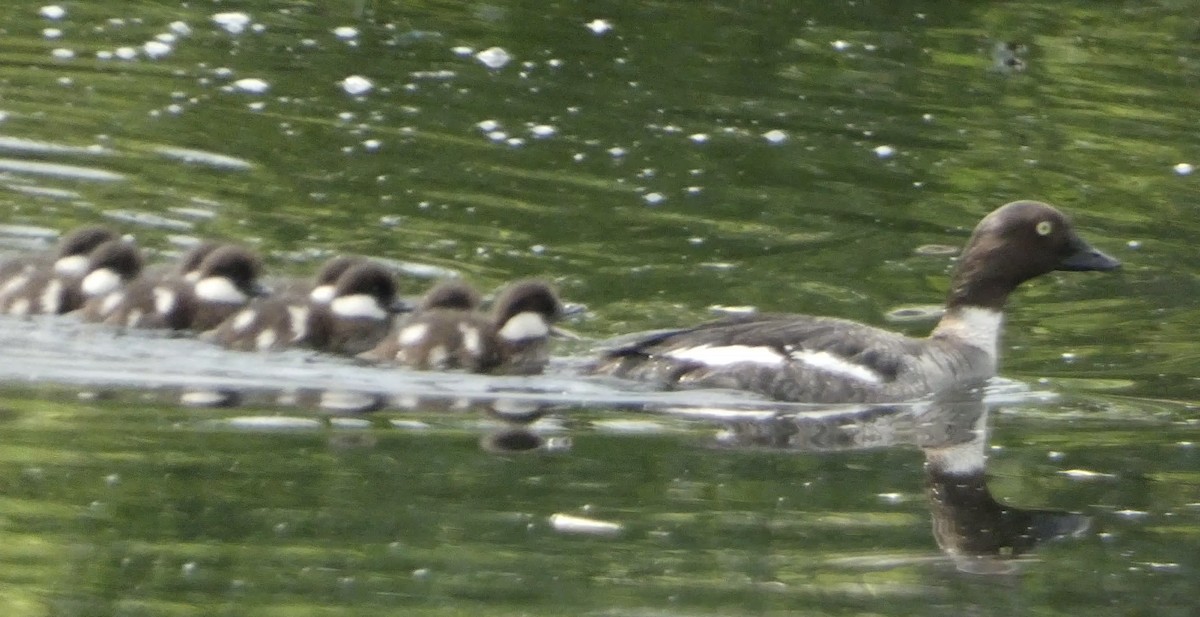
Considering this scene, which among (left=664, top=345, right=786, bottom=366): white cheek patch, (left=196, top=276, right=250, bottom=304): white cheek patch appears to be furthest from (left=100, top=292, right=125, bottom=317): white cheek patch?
(left=664, top=345, right=786, bottom=366): white cheek patch

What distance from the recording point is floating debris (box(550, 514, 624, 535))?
7.38 metres

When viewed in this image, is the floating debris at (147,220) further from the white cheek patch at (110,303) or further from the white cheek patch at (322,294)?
the white cheek patch at (322,294)

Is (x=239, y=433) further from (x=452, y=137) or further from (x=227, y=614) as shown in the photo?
(x=452, y=137)

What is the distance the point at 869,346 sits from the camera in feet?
31.7

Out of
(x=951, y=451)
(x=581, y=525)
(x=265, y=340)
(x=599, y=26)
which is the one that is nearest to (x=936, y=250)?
(x=951, y=451)

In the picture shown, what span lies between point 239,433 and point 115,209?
4.03 m

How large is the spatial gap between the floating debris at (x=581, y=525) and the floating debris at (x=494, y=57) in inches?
353

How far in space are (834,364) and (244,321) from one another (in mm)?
2757

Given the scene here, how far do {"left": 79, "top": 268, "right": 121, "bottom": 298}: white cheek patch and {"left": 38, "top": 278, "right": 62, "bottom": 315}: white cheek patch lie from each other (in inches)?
4.3

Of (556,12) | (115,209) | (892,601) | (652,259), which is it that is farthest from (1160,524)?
(556,12)

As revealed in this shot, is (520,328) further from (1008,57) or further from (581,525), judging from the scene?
(1008,57)

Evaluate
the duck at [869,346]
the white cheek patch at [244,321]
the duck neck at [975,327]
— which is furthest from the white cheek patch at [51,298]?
the duck neck at [975,327]

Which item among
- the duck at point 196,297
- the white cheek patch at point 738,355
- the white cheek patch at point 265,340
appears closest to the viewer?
the white cheek patch at point 738,355

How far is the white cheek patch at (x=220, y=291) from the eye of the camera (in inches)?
404
